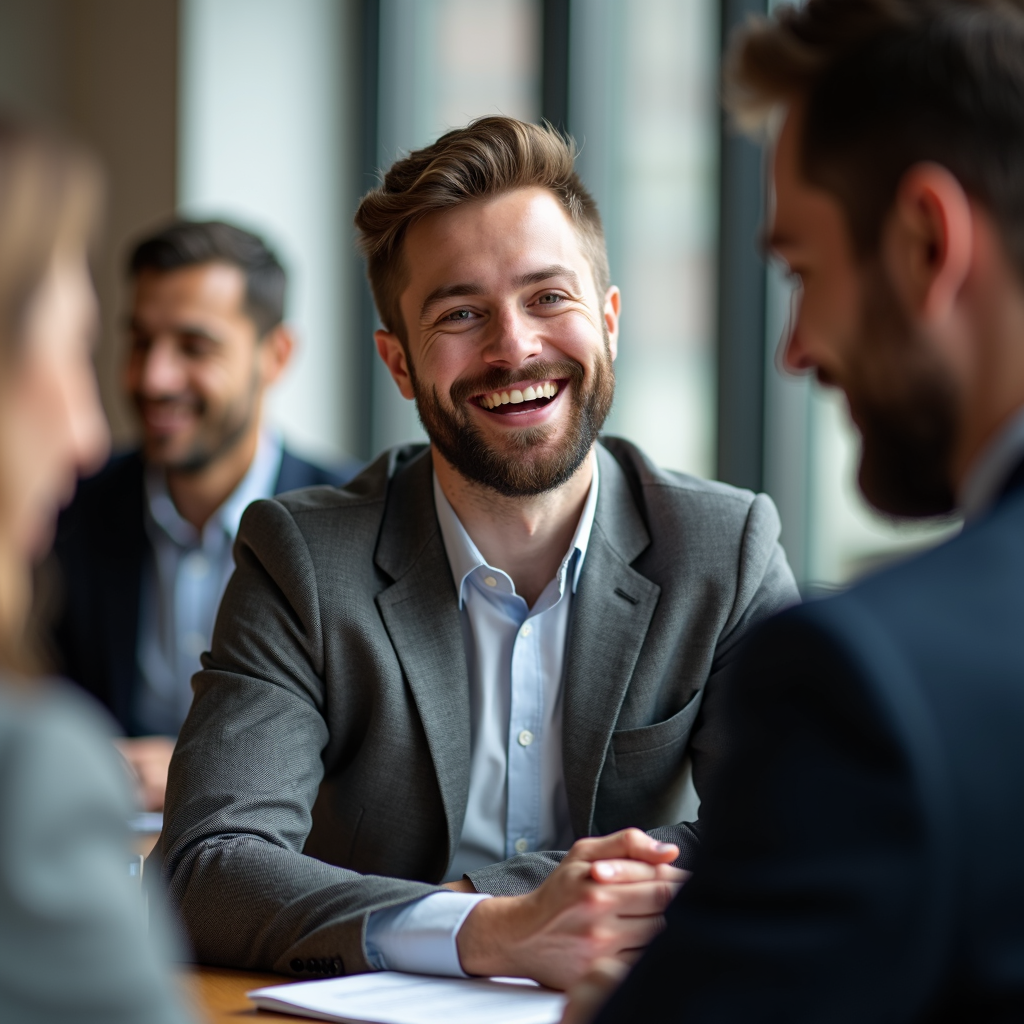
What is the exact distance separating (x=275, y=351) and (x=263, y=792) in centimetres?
243

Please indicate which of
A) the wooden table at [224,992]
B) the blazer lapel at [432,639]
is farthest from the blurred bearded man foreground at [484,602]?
the wooden table at [224,992]

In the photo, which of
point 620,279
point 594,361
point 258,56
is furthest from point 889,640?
point 258,56

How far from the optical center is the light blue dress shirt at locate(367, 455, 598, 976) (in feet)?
6.86

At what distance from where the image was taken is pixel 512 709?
210cm

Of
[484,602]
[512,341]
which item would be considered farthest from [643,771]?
[512,341]

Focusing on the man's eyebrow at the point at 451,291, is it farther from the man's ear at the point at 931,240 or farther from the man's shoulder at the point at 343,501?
the man's ear at the point at 931,240

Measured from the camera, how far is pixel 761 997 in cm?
83

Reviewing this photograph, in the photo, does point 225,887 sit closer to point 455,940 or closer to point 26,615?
point 455,940

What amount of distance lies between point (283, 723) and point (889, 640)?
126 cm

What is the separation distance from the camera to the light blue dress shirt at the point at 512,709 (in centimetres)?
209

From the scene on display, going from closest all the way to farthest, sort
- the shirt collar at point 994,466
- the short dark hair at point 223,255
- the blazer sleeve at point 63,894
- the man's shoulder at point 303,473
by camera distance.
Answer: the blazer sleeve at point 63,894
the shirt collar at point 994,466
the man's shoulder at point 303,473
the short dark hair at point 223,255

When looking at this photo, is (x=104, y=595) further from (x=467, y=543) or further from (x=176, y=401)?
(x=467, y=543)

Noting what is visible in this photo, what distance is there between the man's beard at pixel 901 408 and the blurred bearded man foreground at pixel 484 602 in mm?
878

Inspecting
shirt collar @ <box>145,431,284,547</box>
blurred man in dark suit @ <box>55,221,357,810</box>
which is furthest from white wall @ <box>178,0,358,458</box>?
shirt collar @ <box>145,431,284,547</box>
